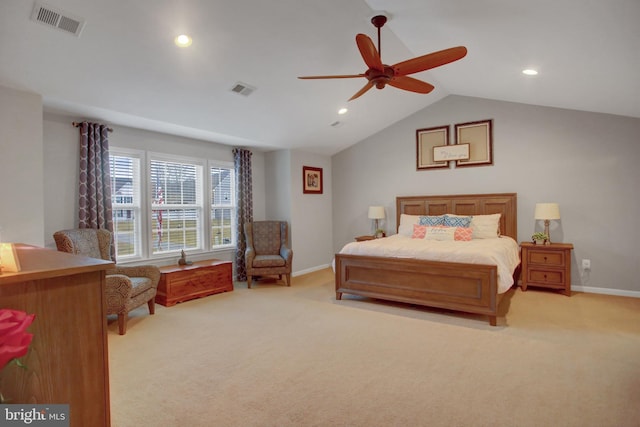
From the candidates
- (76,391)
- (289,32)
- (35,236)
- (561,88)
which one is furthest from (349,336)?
(561,88)

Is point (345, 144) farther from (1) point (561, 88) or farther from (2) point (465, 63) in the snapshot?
(1) point (561, 88)

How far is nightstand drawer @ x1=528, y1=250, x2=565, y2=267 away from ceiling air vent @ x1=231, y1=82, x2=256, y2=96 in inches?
171

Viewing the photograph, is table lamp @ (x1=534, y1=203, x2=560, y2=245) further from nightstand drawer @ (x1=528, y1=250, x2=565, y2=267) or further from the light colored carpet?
the light colored carpet

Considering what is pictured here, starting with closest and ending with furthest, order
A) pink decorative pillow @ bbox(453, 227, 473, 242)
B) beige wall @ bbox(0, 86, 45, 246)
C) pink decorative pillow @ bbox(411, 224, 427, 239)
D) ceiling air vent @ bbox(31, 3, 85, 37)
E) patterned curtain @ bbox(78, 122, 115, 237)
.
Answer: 1. ceiling air vent @ bbox(31, 3, 85, 37)
2. beige wall @ bbox(0, 86, 45, 246)
3. patterned curtain @ bbox(78, 122, 115, 237)
4. pink decorative pillow @ bbox(453, 227, 473, 242)
5. pink decorative pillow @ bbox(411, 224, 427, 239)

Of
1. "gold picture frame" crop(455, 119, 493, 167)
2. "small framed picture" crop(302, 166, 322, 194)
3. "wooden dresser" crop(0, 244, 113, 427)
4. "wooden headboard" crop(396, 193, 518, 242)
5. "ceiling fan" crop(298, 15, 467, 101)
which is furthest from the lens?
"small framed picture" crop(302, 166, 322, 194)

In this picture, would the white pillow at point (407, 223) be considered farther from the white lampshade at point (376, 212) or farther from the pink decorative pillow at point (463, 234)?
the pink decorative pillow at point (463, 234)

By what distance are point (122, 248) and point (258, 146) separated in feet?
8.70

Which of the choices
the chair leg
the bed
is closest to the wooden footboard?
the bed

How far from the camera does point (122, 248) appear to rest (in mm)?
4590

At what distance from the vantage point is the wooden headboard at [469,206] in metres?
5.30

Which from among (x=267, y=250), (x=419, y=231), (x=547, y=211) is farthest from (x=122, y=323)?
(x=547, y=211)

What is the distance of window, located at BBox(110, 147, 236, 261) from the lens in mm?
4578

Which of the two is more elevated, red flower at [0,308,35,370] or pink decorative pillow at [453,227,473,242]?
red flower at [0,308,35,370]

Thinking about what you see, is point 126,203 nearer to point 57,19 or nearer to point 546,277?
point 57,19
